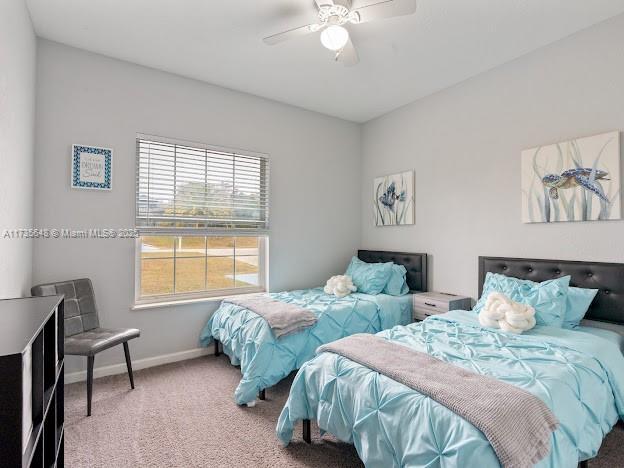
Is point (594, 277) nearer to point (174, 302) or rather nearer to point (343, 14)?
point (343, 14)

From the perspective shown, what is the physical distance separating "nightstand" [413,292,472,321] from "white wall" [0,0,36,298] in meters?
3.24

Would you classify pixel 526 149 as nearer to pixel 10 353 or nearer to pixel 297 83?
pixel 297 83

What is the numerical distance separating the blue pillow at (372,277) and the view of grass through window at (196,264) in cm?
117

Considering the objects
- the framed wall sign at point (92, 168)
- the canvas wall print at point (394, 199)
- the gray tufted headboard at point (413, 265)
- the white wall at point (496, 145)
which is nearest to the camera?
the white wall at point (496, 145)

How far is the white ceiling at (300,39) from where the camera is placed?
2352 mm

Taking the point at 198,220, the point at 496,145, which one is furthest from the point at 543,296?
the point at 198,220

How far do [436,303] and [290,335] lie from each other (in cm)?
148

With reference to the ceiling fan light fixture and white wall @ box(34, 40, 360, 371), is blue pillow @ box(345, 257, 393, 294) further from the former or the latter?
the ceiling fan light fixture

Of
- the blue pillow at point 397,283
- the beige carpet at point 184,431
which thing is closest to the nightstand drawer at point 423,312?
the blue pillow at point 397,283

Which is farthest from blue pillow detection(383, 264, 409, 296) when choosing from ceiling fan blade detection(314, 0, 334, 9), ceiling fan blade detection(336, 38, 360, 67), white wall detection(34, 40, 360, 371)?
ceiling fan blade detection(314, 0, 334, 9)

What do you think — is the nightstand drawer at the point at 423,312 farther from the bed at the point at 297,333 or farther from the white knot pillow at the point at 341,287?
the white knot pillow at the point at 341,287

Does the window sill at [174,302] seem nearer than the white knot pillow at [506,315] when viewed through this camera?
No

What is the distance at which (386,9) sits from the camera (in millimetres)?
2012

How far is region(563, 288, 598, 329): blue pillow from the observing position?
239cm
